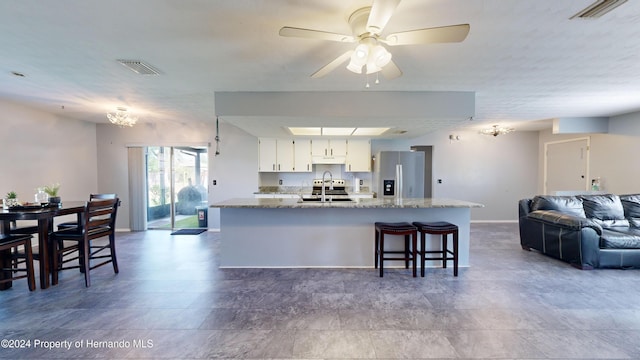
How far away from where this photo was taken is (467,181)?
21.3 ft

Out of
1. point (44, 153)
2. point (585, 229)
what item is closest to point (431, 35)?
point (585, 229)

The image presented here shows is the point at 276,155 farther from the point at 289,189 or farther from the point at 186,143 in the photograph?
the point at 186,143

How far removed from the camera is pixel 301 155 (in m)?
5.63

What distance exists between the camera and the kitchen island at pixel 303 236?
3.49 metres

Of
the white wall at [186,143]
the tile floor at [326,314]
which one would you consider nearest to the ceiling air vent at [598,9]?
the tile floor at [326,314]

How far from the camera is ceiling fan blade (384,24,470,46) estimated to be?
1522mm

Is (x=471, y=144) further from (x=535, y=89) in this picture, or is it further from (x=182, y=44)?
(x=182, y=44)

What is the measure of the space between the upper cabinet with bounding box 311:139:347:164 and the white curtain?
12.2ft

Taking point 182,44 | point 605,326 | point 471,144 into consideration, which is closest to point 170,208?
point 182,44

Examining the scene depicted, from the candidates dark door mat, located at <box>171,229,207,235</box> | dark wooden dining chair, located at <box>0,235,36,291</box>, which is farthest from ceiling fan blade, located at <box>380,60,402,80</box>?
dark door mat, located at <box>171,229,207,235</box>

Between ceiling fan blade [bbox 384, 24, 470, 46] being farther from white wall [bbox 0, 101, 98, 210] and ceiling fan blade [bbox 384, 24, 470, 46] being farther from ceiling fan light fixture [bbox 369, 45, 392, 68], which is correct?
white wall [bbox 0, 101, 98, 210]

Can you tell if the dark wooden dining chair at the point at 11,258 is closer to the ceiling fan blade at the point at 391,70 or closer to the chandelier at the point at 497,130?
the ceiling fan blade at the point at 391,70

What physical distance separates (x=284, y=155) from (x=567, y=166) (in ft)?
20.5

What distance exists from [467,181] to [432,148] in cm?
118
